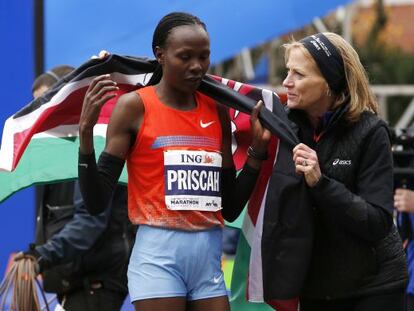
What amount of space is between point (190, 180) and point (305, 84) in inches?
26.1

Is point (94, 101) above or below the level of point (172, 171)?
above

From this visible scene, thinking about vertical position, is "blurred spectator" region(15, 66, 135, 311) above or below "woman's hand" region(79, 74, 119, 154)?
below

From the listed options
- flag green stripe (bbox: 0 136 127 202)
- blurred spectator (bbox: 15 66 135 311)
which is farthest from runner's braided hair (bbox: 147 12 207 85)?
blurred spectator (bbox: 15 66 135 311)

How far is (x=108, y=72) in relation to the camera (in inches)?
175

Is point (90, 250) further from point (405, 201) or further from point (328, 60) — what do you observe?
point (328, 60)

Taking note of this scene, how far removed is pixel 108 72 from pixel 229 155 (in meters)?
0.72

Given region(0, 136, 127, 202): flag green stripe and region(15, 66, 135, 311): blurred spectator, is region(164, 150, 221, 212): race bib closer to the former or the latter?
→ region(0, 136, 127, 202): flag green stripe

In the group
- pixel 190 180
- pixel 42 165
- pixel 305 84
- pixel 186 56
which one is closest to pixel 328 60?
pixel 305 84

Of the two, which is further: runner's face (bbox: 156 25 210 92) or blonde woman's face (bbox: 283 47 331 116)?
blonde woman's face (bbox: 283 47 331 116)

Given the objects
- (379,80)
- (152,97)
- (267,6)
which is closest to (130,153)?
(152,97)

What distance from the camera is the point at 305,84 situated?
13.6 feet

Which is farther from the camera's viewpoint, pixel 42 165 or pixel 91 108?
pixel 42 165

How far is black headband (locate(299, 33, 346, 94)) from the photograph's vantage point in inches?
163

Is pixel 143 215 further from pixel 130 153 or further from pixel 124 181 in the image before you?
pixel 124 181
